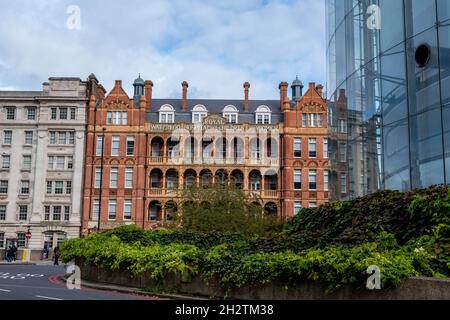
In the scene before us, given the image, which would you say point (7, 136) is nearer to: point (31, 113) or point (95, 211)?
point (31, 113)

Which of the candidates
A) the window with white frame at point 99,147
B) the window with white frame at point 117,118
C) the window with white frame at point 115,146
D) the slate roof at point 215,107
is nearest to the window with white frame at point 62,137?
the window with white frame at point 99,147

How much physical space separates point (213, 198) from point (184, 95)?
95.0 ft

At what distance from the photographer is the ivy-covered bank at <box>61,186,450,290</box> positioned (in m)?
13.3

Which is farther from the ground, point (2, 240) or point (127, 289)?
point (2, 240)

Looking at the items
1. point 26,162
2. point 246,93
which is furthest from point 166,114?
point 26,162

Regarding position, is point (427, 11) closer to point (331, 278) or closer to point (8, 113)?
point (331, 278)

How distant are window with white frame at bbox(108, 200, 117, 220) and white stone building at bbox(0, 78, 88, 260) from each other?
3.12 m

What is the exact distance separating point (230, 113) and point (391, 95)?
41.8m

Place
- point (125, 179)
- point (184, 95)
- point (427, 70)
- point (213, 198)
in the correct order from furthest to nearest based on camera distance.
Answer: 1. point (184, 95)
2. point (125, 179)
3. point (213, 198)
4. point (427, 70)

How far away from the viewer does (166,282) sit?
17891 mm

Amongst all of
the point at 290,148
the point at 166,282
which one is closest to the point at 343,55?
the point at 166,282

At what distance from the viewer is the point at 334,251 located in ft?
46.5

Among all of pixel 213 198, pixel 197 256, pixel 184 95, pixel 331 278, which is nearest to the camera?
pixel 331 278

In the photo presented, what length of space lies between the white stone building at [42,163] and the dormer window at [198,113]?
1164cm
